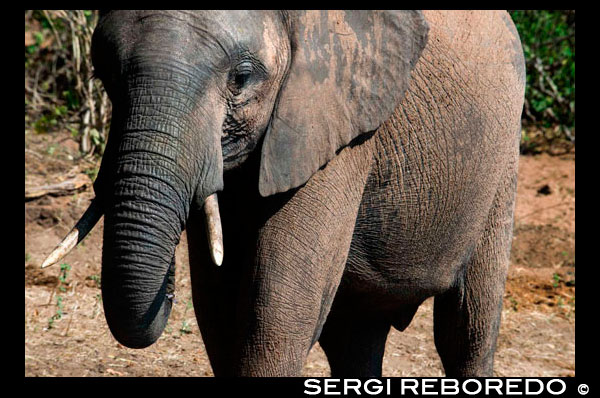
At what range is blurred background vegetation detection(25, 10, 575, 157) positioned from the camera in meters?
7.20

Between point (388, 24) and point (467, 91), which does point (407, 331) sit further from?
point (388, 24)

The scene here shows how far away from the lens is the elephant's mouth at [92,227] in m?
2.51

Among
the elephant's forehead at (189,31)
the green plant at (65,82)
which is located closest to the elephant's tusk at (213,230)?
the elephant's forehead at (189,31)

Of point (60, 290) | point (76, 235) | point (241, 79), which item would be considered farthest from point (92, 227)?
point (60, 290)

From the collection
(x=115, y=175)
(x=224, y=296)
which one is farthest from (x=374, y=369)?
(x=115, y=175)

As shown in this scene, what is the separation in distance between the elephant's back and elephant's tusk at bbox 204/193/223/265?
2.22 feet

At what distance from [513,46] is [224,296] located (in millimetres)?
1432

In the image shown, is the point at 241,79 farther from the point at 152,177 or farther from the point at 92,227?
the point at 92,227

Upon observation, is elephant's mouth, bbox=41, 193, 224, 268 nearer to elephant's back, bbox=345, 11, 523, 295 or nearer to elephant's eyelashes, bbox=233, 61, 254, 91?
elephant's eyelashes, bbox=233, 61, 254, 91

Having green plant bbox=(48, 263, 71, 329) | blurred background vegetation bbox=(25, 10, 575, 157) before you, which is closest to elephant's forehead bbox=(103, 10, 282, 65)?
green plant bbox=(48, 263, 71, 329)

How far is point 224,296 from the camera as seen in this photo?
3145 millimetres

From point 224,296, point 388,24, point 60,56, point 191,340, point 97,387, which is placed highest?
point 60,56

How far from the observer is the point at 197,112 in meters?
2.44

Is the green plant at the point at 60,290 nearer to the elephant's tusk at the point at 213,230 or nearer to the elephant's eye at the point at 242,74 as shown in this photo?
the elephant's tusk at the point at 213,230
